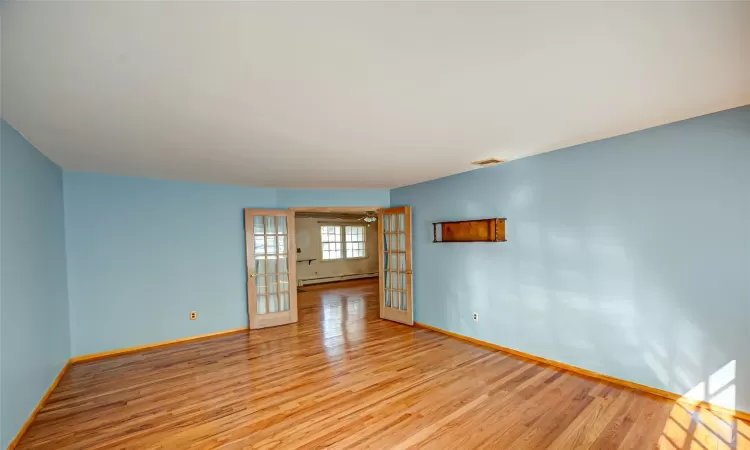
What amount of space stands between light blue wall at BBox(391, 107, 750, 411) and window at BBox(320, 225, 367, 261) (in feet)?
21.8

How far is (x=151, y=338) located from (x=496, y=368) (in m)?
4.51

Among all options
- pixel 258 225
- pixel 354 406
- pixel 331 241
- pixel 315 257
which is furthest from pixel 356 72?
pixel 331 241

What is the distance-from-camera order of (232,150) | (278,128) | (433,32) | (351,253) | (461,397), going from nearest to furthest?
(433,32) < (278,128) < (461,397) < (232,150) < (351,253)

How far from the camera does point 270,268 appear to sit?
17.9ft

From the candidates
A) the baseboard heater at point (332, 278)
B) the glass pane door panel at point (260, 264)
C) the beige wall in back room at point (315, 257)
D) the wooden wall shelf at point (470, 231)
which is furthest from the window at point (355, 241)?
the wooden wall shelf at point (470, 231)

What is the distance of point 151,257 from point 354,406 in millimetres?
3546

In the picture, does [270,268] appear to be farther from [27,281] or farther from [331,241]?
[331,241]

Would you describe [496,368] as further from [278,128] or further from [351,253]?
[351,253]

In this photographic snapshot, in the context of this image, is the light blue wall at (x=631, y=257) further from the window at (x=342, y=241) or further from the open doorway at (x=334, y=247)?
the window at (x=342, y=241)

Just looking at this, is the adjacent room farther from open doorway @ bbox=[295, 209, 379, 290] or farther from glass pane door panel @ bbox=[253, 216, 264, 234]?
open doorway @ bbox=[295, 209, 379, 290]

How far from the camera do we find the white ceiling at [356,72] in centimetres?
127

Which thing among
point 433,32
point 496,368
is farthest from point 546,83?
point 496,368

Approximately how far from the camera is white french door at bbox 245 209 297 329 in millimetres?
5148

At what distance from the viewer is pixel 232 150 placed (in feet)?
10.1
